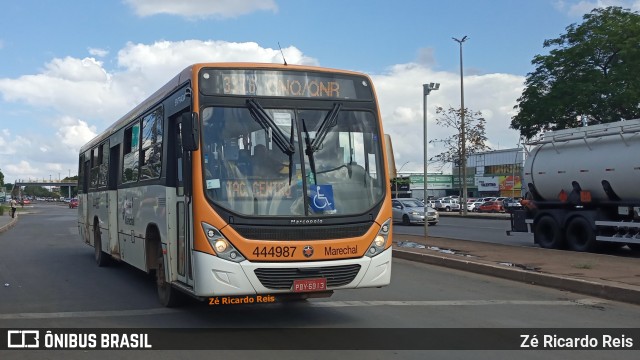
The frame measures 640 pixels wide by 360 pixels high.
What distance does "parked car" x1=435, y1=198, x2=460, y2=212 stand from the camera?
6327 cm

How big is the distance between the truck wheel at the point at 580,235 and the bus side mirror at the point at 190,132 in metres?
13.6

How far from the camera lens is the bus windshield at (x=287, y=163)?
7.58 meters

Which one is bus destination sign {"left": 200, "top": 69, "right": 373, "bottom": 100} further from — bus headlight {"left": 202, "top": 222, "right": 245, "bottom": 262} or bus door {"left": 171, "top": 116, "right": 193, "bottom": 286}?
bus headlight {"left": 202, "top": 222, "right": 245, "bottom": 262}

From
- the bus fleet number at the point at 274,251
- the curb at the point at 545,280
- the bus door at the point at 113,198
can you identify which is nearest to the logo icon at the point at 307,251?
the bus fleet number at the point at 274,251

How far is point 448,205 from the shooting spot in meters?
63.4

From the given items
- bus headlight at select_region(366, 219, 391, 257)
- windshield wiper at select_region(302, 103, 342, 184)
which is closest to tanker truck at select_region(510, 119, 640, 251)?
bus headlight at select_region(366, 219, 391, 257)

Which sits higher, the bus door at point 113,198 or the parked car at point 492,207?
the bus door at point 113,198

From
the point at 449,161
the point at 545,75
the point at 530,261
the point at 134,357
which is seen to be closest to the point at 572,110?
the point at 545,75

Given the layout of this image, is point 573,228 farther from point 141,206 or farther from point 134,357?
point 134,357

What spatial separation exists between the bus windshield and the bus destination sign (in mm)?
225

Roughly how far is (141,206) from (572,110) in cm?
2717

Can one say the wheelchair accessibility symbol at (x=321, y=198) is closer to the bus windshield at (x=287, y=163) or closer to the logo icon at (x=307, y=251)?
the bus windshield at (x=287, y=163)

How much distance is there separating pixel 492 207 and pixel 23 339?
53976mm

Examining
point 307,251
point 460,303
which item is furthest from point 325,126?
point 460,303
